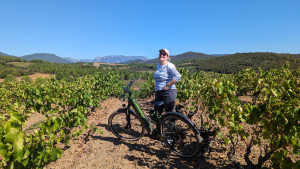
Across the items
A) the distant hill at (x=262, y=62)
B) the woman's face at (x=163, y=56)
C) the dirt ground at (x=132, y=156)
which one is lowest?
the dirt ground at (x=132, y=156)

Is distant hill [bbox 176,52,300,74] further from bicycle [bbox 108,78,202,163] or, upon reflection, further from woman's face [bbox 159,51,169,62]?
woman's face [bbox 159,51,169,62]

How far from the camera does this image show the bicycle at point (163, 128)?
2.89 m

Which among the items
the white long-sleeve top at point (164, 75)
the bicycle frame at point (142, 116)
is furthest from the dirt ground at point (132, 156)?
the white long-sleeve top at point (164, 75)

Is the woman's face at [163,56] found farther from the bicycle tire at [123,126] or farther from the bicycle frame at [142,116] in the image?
the bicycle tire at [123,126]

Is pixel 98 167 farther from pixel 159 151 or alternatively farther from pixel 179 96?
pixel 179 96

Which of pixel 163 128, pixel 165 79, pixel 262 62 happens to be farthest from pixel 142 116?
pixel 262 62

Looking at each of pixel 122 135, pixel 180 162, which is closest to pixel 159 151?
pixel 180 162

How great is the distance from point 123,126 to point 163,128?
4.65 ft

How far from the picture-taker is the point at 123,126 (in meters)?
4.11

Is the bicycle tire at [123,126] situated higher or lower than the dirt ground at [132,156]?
higher

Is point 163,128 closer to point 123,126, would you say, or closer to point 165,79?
point 165,79

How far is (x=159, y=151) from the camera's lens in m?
3.36

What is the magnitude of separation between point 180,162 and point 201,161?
0.43 metres

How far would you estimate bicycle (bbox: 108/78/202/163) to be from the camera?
289 centimetres
